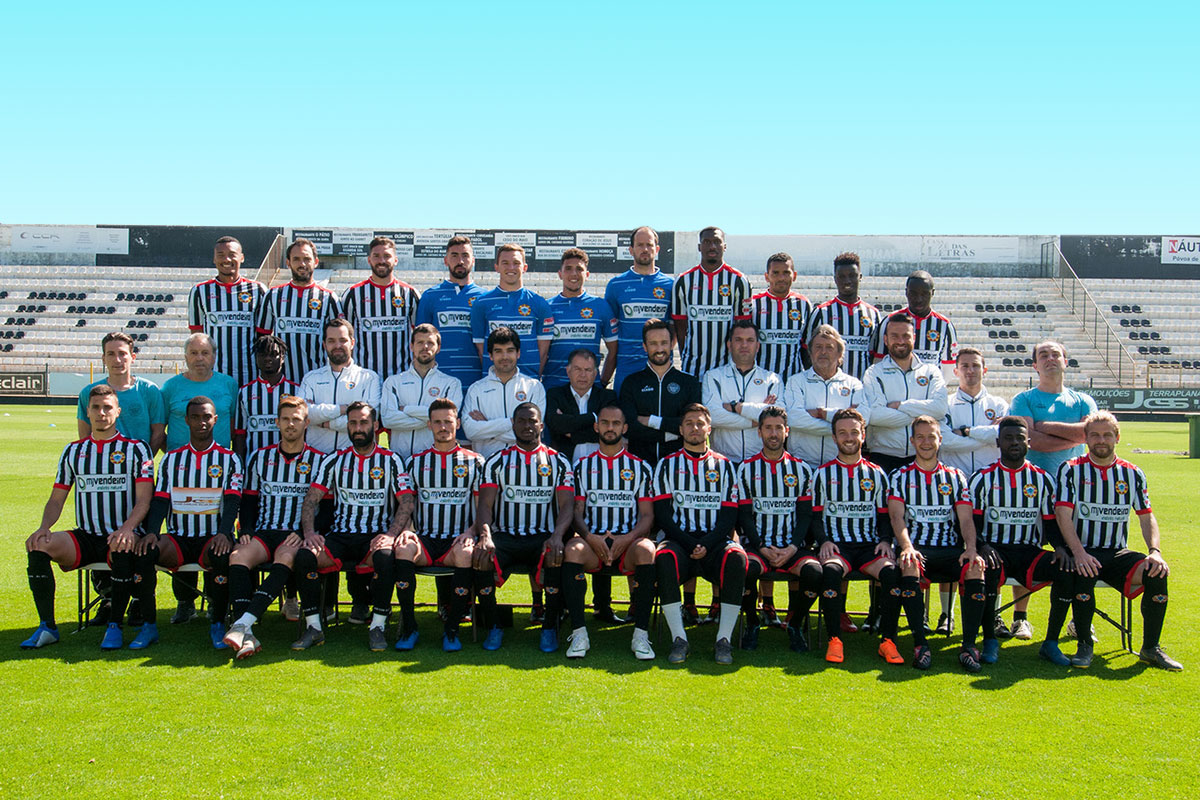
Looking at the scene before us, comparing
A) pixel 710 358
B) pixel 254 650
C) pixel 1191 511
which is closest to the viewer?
pixel 254 650

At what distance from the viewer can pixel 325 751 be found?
352 centimetres

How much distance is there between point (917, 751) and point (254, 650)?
3225 millimetres

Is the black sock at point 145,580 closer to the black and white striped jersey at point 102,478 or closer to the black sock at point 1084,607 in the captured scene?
the black and white striped jersey at point 102,478

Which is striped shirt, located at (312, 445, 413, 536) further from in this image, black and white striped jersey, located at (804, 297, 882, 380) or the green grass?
black and white striped jersey, located at (804, 297, 882, 380)

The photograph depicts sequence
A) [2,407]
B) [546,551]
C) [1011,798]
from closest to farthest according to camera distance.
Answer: [1011,798] < [546,551] < [2,407]

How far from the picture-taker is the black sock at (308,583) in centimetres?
500

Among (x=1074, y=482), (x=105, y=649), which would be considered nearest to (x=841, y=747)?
(x=1074, y=482)

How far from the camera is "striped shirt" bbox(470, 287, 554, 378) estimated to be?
6.40 m

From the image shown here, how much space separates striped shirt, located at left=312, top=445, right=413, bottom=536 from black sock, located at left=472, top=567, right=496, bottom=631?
683 millimetres

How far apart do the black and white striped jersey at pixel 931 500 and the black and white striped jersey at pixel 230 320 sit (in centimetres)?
435

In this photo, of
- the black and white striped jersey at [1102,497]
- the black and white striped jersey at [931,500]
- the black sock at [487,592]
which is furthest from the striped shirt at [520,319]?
the black and white striped jersey at [1102,497]

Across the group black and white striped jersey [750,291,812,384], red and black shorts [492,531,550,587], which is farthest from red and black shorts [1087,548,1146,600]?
red and black shorts [492,531,550,587]

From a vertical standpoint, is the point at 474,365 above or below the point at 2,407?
above

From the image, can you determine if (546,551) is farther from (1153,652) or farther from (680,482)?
(1153,652)
